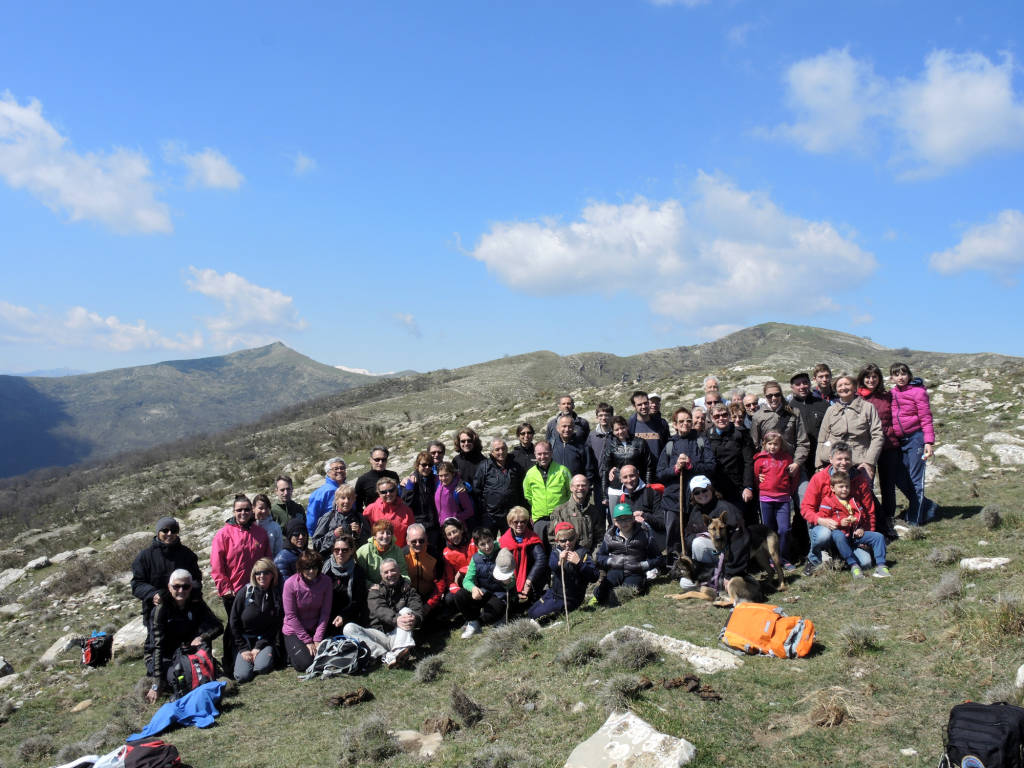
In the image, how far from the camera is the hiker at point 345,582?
7.41m

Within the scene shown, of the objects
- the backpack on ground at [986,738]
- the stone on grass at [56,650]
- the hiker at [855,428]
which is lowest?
the stone on grass at [56,650]

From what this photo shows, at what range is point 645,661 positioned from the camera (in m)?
5.44

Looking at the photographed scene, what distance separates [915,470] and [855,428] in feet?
5.29

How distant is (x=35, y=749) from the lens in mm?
6344

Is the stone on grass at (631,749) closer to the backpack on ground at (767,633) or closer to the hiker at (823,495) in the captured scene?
the backpack on ground at (767,633)

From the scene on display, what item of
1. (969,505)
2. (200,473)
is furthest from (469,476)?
(200,473)

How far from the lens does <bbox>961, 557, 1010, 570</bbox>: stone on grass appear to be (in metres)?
6.47

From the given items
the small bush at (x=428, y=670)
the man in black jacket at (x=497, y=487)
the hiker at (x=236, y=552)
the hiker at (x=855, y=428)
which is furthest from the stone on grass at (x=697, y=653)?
the hiker at (x=236, y=552)

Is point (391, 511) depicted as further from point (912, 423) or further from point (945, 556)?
point (912, 423)

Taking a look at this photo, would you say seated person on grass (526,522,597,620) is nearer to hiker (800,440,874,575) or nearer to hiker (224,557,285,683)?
hiker (800,440,874,575)

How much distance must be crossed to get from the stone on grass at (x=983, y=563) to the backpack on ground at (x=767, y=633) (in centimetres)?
252

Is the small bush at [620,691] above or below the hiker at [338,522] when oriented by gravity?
below

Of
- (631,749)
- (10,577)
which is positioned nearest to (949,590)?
(631,749)

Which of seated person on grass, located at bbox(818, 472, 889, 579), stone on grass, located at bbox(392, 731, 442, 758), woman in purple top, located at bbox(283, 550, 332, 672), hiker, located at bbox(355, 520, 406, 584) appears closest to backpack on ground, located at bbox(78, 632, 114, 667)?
woman in purple top, located at bbox(283, 550, 332, 672)
